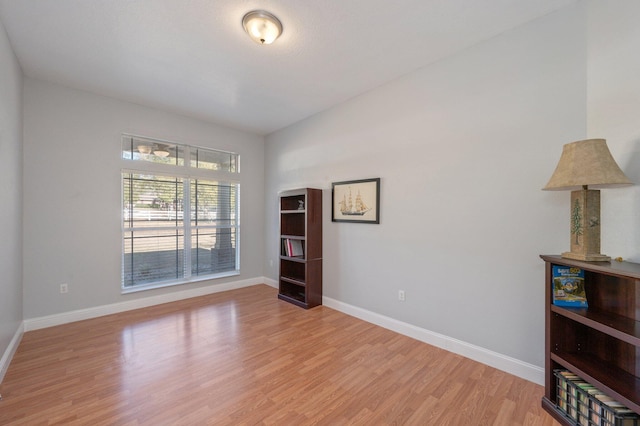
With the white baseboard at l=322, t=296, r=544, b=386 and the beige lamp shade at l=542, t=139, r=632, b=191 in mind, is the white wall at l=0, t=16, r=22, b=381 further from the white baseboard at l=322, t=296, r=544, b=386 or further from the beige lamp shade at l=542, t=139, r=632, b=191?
the beige lamp shade at l=542, t=139, r=632, b=191

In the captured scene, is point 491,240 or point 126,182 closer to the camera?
point 491,240

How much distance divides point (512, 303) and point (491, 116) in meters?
1.61

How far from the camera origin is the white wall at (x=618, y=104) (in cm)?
168

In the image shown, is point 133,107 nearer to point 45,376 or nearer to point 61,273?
point 61,273

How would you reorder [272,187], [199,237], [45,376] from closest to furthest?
[45,376] < [199,237] < [272,187]

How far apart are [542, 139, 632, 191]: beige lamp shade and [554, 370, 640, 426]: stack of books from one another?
1219 millimetres

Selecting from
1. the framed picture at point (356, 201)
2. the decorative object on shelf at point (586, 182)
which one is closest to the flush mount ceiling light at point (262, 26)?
the framed picture at point (356, 201)

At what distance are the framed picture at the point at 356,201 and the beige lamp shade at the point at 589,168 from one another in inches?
68.3

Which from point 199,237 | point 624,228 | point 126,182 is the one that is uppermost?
point 126,182

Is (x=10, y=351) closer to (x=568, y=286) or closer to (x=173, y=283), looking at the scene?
(x=173, y=283)

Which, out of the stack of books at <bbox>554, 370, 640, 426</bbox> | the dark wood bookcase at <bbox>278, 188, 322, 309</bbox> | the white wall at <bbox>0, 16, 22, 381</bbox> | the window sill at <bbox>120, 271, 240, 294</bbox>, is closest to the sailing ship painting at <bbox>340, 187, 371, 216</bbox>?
the dark wood bookcase at <bbox>278, 188, 322, 309</bbox>

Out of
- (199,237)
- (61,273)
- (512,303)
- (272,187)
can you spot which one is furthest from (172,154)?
(512,303)

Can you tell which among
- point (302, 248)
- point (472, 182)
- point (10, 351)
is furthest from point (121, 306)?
point (472, 182)

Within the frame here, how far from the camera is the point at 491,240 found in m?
2.33
